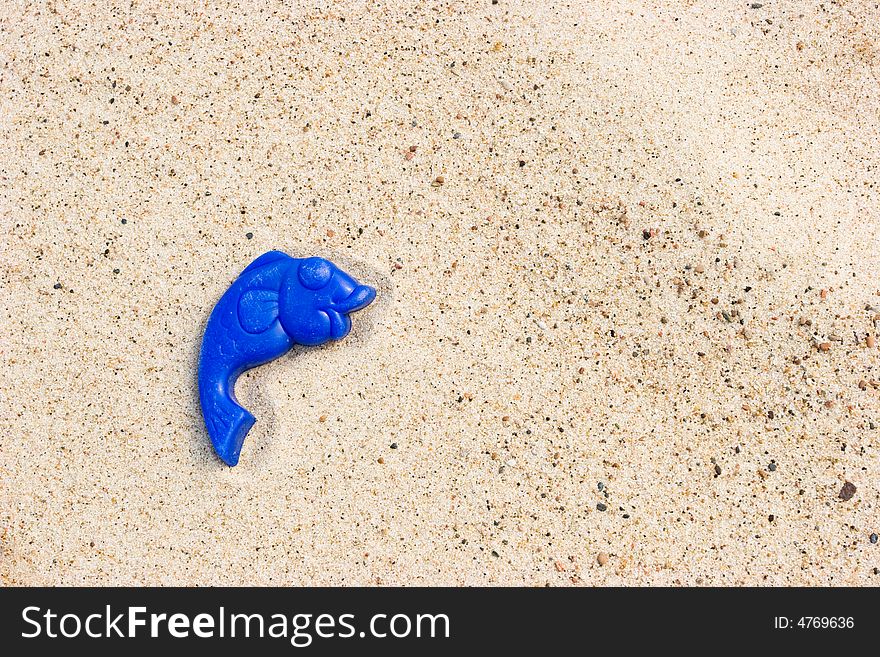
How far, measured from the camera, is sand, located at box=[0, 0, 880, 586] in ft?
6.23

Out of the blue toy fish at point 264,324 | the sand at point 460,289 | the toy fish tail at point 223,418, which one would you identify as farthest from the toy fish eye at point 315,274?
the toy fish tail at point 223,418

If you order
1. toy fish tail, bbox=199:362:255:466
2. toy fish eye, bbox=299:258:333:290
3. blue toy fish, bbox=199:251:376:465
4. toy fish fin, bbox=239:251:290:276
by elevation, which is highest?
toy fish fin, bbox=239:251:290:276

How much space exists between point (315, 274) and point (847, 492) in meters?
1.52

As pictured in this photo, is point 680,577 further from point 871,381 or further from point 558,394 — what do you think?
point 871,381

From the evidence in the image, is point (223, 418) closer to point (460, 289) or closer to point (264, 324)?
point (264, 324)

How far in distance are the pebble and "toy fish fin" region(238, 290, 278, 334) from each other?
157 centimetres

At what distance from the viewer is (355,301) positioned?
1.93 m

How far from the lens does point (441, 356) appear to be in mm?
1986

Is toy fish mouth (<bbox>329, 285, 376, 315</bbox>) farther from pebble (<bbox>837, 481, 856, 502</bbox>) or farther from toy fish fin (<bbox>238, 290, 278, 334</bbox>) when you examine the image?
pebble (<bbox>837, 481, 856, 502</bbox>)

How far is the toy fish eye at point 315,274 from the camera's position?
1.92m

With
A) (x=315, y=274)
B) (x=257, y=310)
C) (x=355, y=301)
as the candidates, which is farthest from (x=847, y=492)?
(x=257, y=310)

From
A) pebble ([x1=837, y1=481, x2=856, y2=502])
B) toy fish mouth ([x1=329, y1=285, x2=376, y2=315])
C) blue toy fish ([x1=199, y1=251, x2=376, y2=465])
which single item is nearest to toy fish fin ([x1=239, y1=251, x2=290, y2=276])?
blue toy fish ([x1=199, y1=251, x2=376, y2=465])
